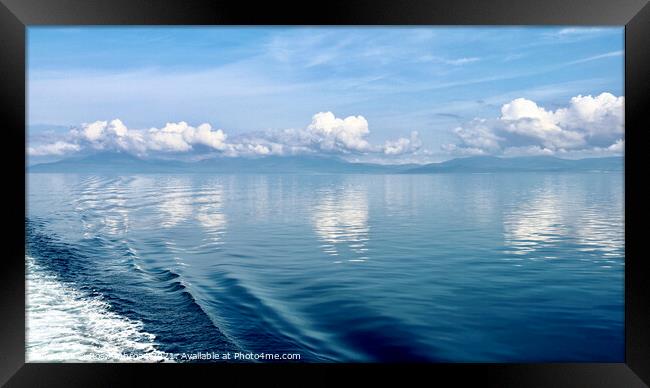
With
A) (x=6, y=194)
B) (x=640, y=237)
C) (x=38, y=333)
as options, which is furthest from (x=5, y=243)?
(x=640, y=237)

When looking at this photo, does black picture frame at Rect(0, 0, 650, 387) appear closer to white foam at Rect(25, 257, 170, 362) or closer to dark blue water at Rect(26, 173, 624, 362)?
white foam at Rect(25, 257, 170, 362)

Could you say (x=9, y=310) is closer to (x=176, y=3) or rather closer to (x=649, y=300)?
(x=176, y=3)

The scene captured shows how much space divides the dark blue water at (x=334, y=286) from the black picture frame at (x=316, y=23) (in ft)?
2.54

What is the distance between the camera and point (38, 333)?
4285 millimetres

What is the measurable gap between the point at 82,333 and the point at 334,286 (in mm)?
2970

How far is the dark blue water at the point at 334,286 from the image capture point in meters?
4.38

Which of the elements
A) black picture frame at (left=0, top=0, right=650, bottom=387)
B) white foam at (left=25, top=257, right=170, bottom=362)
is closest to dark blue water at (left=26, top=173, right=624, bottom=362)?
white foam at (left=25, top=257, right=170, bottom=362)

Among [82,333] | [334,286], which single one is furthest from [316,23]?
[334,286]

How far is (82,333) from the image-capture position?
161 inches

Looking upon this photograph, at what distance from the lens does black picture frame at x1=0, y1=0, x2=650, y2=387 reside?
9.75 feet

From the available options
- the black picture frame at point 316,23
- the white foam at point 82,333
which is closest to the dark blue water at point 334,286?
the white foam at point 82,333

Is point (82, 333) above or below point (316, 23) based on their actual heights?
below

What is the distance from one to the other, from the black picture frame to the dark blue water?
774mm

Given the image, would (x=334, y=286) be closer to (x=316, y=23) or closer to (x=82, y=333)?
(x=82, y=333)
